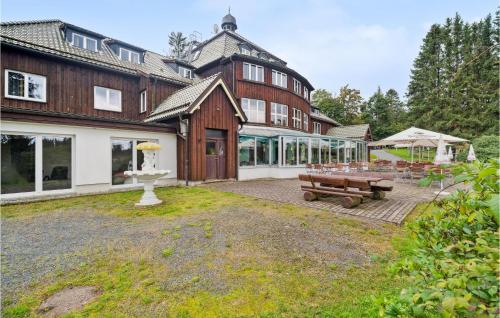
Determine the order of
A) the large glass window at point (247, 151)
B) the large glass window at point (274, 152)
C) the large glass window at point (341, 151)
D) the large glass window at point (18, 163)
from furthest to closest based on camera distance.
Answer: the large glass window at point (341, 151)
the large glass window at point (274, 152)
the large glass window at point (247, 151)
the large glass window at point (18, 163)

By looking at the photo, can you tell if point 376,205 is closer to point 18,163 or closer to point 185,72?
point 18,163

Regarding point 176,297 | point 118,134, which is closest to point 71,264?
point 176,297

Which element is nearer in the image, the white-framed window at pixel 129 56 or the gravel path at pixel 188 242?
the gravel path at pixel 188 242

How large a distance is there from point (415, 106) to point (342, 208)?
4599 cm

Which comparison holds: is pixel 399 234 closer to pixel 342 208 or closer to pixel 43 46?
pixel 342 208

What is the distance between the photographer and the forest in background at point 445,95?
116 ft

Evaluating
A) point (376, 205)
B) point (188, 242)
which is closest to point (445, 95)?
point (376, 205)

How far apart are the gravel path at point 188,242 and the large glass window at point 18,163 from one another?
297 cm

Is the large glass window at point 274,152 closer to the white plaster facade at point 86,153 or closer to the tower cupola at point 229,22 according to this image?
the white plaster facade at point 86,153

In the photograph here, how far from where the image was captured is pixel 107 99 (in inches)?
611

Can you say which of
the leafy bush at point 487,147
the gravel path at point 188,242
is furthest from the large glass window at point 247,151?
the leafy bush at point 487,147

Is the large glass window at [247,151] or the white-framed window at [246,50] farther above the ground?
the white-framed window at [246,50]

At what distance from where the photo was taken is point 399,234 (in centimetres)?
521

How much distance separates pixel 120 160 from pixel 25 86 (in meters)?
7.41
